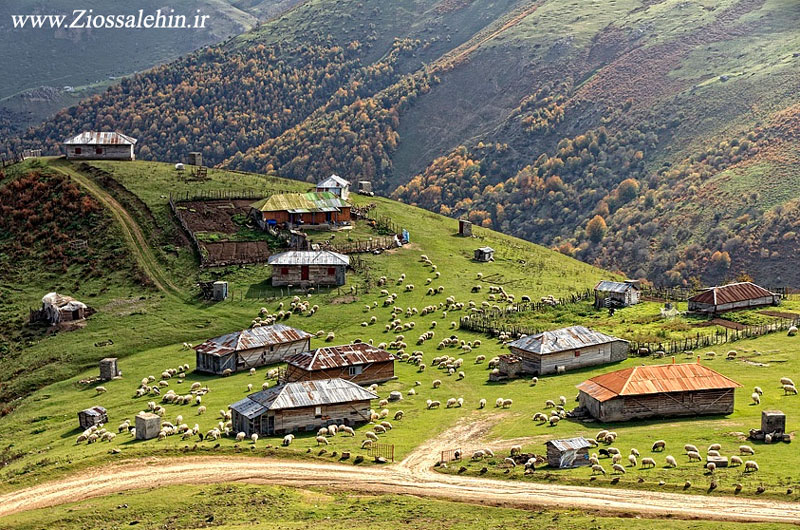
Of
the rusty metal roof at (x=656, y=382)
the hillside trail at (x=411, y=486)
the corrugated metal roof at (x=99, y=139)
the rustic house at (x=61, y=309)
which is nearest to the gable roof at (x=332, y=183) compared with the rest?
the corrugated metal roof at (x=99, y=139)

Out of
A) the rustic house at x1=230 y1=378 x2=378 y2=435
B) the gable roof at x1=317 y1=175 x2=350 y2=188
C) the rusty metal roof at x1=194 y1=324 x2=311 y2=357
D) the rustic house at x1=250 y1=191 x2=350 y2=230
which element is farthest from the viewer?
the gable roof at x1=317 y1=175 x2=350 y2=188

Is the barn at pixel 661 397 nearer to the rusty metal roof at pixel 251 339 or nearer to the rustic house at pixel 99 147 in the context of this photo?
the rusty metal roof at pixel 251 339

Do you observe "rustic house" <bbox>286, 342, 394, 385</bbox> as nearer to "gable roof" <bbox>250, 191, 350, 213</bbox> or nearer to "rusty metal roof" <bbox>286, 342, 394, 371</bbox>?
"rusty metal roof" <bbox>286, 342, 394, 371</bbox>

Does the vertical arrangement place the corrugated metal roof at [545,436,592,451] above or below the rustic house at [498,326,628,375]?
below

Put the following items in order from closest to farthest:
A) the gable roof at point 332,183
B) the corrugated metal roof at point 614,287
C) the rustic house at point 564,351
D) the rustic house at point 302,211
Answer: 1. the rustic house at point 564,351
2. the corrugated metal roof at point 614,287
3. the rustic house at point 302,211
4. the gable roof at point 332,183

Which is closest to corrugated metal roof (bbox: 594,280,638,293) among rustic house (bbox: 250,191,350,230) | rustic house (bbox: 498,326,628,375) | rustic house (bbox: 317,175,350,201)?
rustic house (bbox: 498,326,628,375)

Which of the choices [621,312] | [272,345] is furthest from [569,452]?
[621,312]

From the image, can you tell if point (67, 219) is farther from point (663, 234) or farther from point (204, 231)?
point (663, 234)
